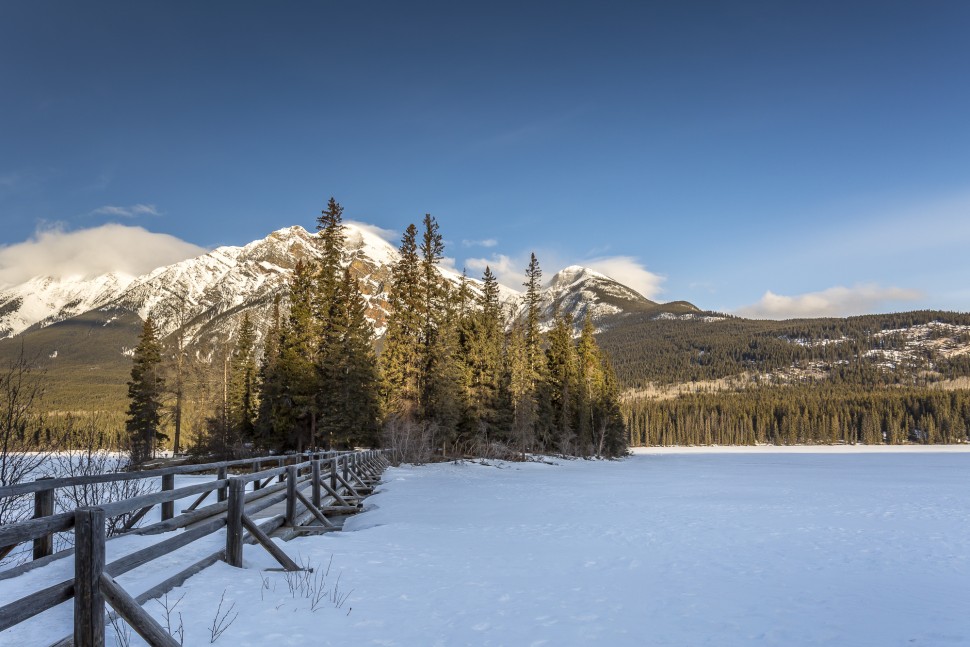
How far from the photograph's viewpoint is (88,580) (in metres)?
4.55

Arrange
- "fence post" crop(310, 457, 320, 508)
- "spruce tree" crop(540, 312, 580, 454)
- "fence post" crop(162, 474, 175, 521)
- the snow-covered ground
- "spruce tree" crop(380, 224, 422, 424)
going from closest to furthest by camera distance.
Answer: the snow-covered ground, "fence post" crop(162, 474, 175, 521), "fence post" crop(310, 457, 320, 508), "spruce tree" crop(380, 224, 422, 424), "spruce tree" crop(540, 312, 580, 454)

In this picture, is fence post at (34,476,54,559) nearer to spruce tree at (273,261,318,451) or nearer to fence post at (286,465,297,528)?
fence post at (286,465,297,528)

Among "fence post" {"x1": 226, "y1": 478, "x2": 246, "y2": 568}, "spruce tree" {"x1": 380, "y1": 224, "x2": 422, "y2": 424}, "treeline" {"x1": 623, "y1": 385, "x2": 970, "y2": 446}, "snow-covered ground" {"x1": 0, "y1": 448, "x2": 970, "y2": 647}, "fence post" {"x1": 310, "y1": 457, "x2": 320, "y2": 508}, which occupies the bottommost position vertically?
"treeline" {"x1": 623, "y1": 385, "x2": 970, "y2": 446}

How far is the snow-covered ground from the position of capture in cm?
673

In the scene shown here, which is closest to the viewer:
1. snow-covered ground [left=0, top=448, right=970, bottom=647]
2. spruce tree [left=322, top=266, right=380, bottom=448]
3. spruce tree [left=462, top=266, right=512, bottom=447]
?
snow-covered ground [left=0, top=448, right=970, bottom=647]

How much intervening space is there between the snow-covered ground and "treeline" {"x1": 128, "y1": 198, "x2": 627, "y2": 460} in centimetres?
2016

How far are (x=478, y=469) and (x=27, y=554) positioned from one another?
30441 mm

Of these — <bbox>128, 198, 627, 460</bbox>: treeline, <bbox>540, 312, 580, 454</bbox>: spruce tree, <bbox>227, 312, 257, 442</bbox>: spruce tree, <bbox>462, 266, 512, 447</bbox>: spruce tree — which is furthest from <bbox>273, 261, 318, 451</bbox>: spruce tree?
<bbox>540, 312, 580, 454</bbox>: spruce tree

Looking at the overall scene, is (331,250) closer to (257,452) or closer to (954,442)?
(257,452)

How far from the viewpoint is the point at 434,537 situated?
13.4 metres

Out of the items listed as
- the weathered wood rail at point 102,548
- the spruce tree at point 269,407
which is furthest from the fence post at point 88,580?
the spruce tree at point 269,407

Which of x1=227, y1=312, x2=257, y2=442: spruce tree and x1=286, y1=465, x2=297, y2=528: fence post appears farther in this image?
x1=227, y1=312, x2=257, y2=442: spruce tree

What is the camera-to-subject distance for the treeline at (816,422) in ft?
498

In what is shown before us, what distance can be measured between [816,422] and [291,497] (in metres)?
177
